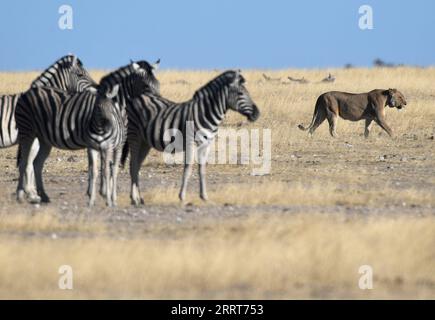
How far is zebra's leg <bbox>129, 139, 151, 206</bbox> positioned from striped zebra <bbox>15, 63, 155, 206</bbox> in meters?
0.25

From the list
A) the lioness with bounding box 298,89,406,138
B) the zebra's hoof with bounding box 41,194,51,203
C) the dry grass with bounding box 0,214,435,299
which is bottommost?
the dry grass with bounding box 0,214,435,299

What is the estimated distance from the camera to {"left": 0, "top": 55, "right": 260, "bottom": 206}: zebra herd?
1395cm

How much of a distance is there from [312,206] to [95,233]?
127 inches

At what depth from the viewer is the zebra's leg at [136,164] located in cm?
1427

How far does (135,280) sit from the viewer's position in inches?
387

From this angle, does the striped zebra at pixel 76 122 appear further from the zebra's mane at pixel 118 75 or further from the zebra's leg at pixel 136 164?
the zebra's leg at pixel 136 164

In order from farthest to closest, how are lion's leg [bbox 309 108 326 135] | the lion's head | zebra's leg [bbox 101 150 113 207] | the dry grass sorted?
the lion's head → lion's leg [bbox 309 108 326 135] → zebra's leg [bbox 101 150 113 207] → the dry grass

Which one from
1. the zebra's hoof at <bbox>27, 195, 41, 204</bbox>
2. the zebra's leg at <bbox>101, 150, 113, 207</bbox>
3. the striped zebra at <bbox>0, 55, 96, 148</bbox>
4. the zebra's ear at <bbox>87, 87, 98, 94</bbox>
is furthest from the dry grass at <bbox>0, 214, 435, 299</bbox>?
the striped zebra at <bbox>0, 55, 96, 148</bbox>

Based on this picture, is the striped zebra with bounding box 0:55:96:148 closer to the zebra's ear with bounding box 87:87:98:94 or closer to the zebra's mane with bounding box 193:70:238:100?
the zebra's ear with bounding box 87:87:98:94

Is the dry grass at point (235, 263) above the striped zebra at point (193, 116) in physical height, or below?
below

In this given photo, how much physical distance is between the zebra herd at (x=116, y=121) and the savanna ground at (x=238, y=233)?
0.44 metres

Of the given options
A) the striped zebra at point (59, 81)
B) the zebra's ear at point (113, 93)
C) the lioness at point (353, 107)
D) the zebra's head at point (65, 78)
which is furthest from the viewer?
the lioness at point (353, 107)

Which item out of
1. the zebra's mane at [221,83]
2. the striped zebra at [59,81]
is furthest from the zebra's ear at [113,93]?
the striped zebra at [59,81]

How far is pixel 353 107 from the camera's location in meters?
25.0
